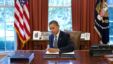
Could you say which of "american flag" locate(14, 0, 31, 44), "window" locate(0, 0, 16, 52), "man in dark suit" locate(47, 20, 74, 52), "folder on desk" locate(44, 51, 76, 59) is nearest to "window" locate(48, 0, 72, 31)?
"american flag" locate(14, 0, 31, 44)

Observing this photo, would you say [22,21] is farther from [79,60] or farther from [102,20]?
[79,60]

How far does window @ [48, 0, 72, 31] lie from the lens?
602 cm

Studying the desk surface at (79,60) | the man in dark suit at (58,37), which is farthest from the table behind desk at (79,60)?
the man in dark suit at (58,37)

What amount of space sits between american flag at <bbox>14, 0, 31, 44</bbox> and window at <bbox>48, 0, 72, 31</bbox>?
0.65 m

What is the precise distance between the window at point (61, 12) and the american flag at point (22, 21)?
65 cm

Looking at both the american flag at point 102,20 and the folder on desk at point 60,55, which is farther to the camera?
the american flag at point 102,20

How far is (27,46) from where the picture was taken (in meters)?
5.88

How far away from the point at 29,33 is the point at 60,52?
85.9 inches

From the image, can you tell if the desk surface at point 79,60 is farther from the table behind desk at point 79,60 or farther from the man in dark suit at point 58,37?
the man in dark suit at point 58,37

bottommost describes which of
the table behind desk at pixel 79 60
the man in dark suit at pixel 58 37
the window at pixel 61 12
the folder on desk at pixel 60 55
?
the table behind desk at pixel 79 60

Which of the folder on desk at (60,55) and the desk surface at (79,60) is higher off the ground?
the folder on desk at (60,55)

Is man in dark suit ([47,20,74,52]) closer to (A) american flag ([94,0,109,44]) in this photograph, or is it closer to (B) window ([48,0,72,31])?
(A) american flag ([94,0,109,44])

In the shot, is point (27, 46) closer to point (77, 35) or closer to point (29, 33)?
point (29, 33)

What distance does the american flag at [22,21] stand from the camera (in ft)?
18.4
